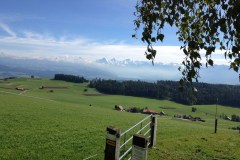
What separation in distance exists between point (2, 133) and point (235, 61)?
52.9 feet

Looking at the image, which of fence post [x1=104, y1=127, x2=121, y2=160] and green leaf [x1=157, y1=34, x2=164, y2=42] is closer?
green leaf [x1=157, y1=34, x2=164, y2=42]

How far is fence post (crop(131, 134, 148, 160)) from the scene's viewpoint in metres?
9.50

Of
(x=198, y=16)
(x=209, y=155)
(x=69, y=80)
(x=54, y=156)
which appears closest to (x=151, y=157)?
(x=209, y=155)

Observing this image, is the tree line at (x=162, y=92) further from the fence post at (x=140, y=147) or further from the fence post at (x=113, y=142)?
the fence post at (x=140, y=147)

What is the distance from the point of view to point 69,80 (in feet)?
618

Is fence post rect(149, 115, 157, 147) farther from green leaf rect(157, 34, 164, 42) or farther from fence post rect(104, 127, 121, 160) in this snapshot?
green leaf rect(157, 34, 164, 42)

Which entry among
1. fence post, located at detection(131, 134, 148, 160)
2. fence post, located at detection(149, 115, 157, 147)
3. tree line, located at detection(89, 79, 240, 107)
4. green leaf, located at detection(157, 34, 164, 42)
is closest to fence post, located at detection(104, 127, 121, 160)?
fence post, located at detection(131, 134, 148, 160)

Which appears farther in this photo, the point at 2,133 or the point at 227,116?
the point at 227,116

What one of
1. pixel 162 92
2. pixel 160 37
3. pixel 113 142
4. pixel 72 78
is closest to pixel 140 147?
pixel 113 142

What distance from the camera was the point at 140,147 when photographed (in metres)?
9.65

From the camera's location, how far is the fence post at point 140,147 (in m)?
9.50

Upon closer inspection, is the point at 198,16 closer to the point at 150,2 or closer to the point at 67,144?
the point at 150,2

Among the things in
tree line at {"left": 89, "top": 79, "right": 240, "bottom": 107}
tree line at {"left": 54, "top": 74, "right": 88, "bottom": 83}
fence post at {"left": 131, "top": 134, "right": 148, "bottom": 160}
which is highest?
tree line at {"left": 54, "top": 74, "right": 88, "bottom": 83}

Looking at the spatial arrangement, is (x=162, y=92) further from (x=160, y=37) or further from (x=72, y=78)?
(x=160, y=37)
